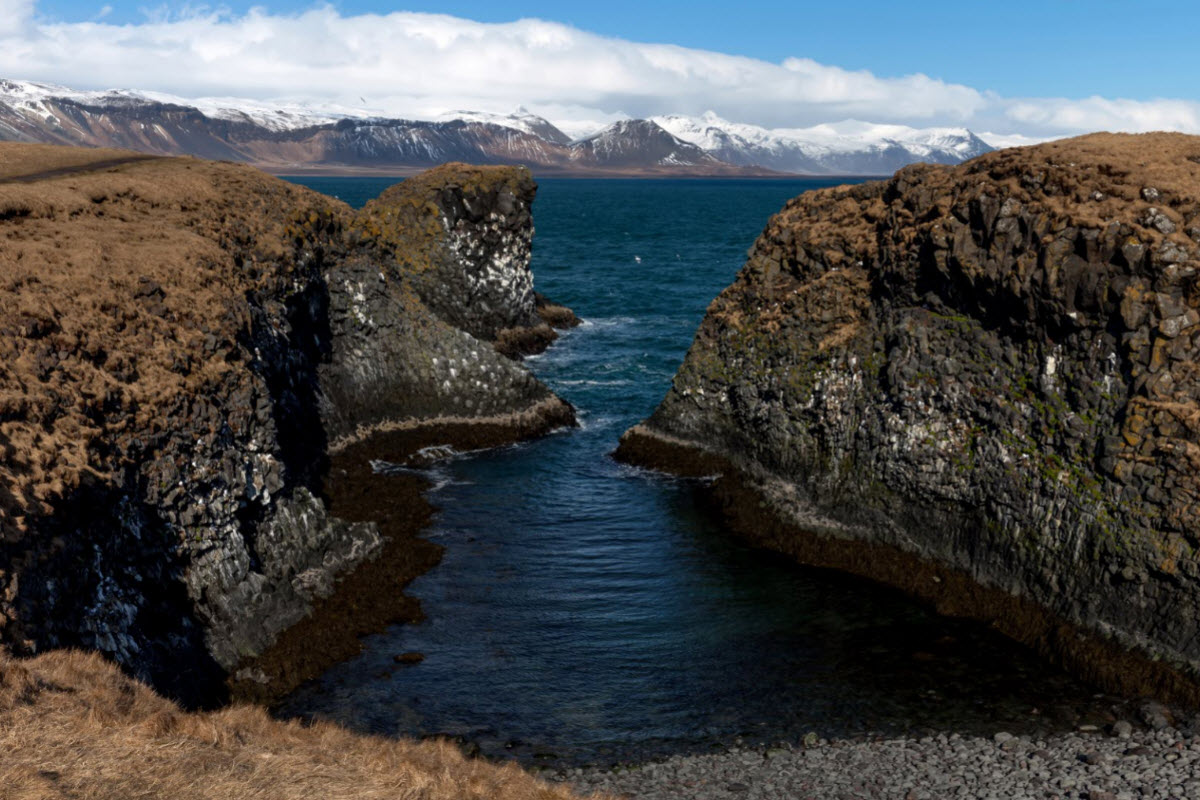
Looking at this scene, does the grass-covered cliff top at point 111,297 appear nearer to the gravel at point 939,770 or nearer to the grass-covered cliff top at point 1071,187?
the gravel at point 939,770

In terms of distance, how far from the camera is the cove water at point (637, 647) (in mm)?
26062

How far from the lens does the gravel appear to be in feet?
73.2

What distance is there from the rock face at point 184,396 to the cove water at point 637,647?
3.86 m

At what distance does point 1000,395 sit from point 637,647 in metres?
14.7

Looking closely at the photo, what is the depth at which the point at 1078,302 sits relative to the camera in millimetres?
31297

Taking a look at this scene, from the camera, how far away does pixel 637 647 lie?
30422 mm

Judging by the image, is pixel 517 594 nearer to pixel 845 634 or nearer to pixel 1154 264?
pixel 845 634

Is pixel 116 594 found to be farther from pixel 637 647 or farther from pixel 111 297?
pixel 637 647

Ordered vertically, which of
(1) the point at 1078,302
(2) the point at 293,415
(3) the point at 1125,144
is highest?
(3) the point at 1125,144

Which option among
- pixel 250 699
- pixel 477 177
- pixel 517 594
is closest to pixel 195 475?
pixel 250 699

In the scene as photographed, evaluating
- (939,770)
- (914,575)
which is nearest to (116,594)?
(939,770)

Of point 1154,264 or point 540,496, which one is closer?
point 1154,264

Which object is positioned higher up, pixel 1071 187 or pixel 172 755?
pixel 1071 187

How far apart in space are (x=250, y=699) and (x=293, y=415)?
16842mm
